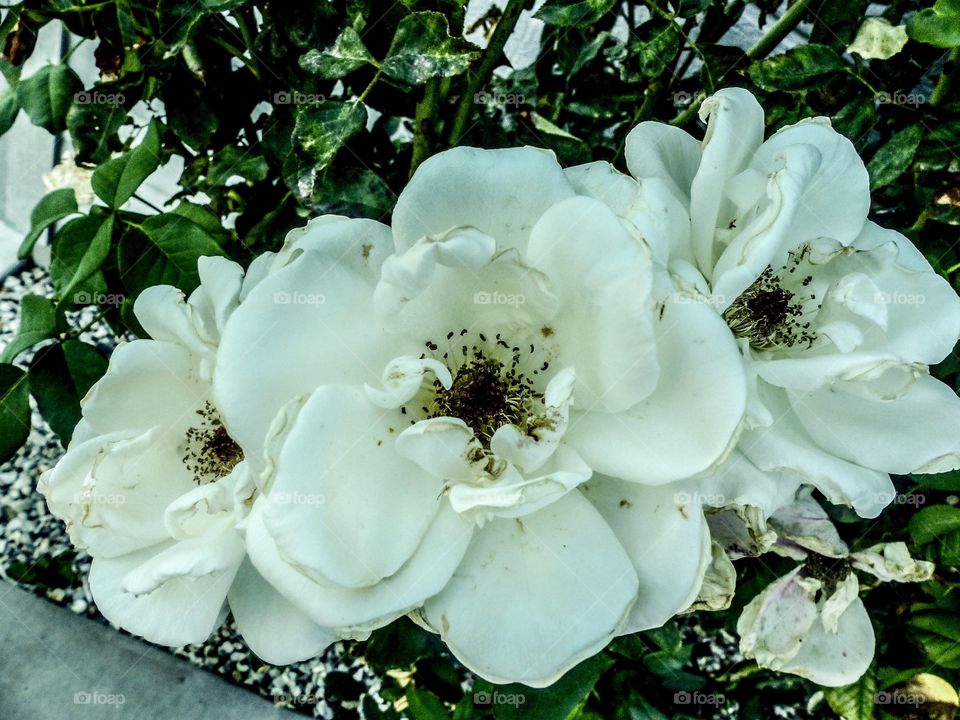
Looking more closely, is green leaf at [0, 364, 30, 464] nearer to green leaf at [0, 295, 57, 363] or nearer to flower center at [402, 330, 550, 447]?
green leaf at [0, 295, 57, 363]

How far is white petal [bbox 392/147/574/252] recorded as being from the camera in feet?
1.97

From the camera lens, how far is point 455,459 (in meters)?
0.60

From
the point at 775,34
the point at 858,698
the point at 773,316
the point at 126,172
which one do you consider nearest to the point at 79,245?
the point at 126,172

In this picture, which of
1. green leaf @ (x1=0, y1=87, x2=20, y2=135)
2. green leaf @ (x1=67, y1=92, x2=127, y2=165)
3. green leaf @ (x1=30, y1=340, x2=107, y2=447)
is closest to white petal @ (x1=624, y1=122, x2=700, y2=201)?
green leaf @ (x1=30, y1=340, x2=107, y2=447)

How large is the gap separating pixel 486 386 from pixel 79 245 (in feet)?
1.84

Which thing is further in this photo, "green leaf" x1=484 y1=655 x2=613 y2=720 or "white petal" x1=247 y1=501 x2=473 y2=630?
"green leaf" x1=484 y1=655 x2=613 y2=720

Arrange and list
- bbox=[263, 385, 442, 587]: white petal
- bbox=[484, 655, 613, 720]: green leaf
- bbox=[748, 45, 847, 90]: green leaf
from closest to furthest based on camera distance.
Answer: bbox=[263, 385, 442, 587]: white petal
bbox=[748, 45, 847, 90]: green leaf
bbox=[484, 655, 613, 720]: green leaf

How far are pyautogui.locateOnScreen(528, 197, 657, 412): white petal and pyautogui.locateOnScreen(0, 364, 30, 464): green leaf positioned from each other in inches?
26.4

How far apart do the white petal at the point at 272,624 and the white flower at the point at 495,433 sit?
→ 0.33 feet

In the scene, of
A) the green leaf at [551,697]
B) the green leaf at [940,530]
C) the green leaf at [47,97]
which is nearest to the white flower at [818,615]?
the green leaf at [940,530]

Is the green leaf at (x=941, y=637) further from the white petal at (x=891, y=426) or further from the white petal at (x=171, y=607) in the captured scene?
the white petal at (x=171, y=607)

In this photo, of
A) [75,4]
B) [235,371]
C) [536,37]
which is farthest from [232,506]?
[536,37]

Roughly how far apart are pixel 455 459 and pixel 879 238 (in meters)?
0.45

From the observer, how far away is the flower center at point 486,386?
0.69m
